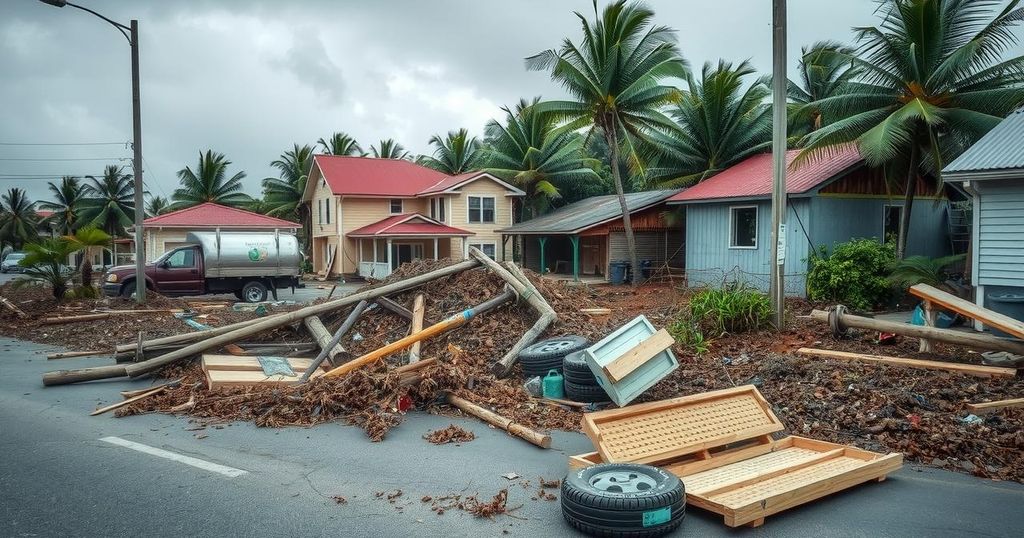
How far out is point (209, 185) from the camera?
48.7 metres

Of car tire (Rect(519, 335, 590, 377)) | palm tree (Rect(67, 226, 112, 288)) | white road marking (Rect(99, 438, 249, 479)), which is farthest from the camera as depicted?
palm tree (Rect(67, 226, 112, 288))

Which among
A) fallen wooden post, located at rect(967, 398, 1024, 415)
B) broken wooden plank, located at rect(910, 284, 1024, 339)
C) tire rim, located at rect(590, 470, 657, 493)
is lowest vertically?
tire rim, located at rect(590, 470, 657, 493)

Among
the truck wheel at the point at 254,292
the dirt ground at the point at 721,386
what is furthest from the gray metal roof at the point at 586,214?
the dirt ground at the point at 721,386

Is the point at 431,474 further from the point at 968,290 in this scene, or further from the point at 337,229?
the point at 337,229

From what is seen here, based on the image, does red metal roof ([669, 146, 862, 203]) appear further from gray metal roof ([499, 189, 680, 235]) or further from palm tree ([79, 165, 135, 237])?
palm tree ([79, 165, 135, 237])

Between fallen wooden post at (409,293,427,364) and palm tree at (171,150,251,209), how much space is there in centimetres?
4070

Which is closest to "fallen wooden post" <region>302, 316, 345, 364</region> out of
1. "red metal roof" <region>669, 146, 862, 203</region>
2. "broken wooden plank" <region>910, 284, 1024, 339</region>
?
"broken wooden plank" <region>910, 284, 1024, 339</region>

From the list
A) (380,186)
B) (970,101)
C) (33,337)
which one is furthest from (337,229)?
(970,101)

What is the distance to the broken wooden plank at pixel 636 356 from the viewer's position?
23.1 feet

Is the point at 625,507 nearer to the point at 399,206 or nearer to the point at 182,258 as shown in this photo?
the point at 182,258

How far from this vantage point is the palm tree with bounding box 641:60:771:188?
27859 millimetres

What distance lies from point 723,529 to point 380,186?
36.0 metres

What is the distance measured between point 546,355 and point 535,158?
31.1m

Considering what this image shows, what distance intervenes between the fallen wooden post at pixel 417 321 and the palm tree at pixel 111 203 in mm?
51551
